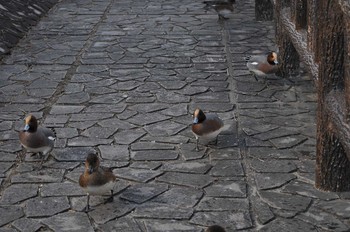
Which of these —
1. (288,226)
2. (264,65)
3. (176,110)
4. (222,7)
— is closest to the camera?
(288,226)

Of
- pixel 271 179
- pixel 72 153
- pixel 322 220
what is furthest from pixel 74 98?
pixel 322 220

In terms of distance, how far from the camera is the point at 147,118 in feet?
28.9

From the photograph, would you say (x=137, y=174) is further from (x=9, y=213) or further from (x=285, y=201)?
(x=285, y=201)

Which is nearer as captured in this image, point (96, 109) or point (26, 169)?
point (26, 169)

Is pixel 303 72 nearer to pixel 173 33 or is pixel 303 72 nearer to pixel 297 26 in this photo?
pixel 297 26

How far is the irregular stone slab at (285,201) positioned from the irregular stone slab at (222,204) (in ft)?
0.67

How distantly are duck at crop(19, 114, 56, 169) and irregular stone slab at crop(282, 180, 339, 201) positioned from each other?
2.39 metres

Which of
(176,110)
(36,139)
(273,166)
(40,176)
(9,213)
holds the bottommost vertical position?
(176,110)

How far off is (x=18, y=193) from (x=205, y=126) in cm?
202

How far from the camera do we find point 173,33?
504 inches

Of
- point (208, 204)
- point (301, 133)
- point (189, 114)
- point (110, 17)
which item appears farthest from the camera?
point (110, 17)

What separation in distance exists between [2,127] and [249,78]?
3.55 meters

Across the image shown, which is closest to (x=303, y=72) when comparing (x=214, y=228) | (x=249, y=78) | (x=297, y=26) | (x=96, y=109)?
(x=249, y=78)

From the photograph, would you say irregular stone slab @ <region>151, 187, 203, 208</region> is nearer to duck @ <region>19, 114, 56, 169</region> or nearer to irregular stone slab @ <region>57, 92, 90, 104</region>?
duck @ <region>19, 114, 56, 169</region>
